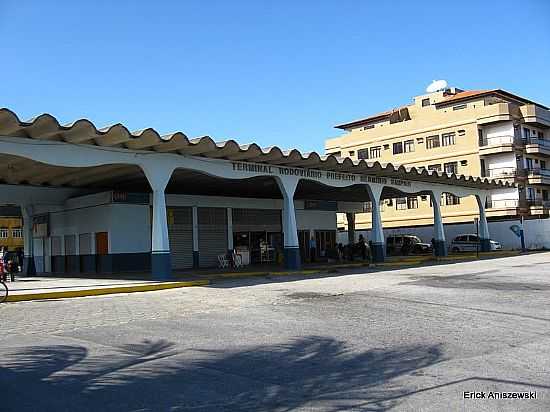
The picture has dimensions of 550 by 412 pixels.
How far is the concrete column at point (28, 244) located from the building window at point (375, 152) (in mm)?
40236

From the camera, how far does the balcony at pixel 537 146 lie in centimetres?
5612

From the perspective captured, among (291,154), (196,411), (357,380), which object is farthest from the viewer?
(291,154)

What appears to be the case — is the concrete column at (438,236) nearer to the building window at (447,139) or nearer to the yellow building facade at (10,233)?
the building window at (447,139)

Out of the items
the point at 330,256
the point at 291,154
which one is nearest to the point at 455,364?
the point at 291,154

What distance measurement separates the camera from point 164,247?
20.3 metres

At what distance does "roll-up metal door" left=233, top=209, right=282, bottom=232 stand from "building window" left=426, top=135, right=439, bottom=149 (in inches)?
Result: 1127

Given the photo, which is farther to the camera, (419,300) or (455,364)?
(419,300)

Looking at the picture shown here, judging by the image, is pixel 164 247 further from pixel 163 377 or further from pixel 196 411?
pixel 196 411

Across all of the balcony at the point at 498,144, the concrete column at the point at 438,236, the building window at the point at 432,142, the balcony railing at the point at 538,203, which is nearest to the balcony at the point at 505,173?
the balcony at the point at 498,144

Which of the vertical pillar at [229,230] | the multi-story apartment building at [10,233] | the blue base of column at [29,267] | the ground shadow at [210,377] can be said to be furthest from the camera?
the multi-story apartment building at [10,233]

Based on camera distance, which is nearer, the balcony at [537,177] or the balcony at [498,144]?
the balcony at [498,144]

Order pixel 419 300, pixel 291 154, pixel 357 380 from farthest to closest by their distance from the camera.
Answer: pixel 291 154, pixel 419 300, pixel 357 380

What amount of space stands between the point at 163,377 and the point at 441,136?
54.8m

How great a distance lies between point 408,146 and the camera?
60.8 metres
